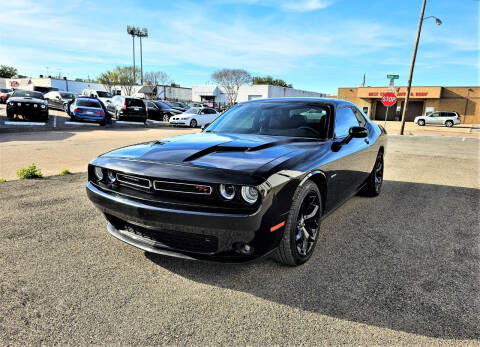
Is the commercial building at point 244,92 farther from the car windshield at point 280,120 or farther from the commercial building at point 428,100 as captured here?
the car windshield at point 280,120

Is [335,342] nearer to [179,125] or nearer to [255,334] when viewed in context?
[255,334]

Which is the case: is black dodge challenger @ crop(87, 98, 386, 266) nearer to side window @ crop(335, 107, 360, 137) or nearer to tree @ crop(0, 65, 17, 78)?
side window @ crop(335, 107, 360, 137)

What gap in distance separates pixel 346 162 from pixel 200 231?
2.07 m

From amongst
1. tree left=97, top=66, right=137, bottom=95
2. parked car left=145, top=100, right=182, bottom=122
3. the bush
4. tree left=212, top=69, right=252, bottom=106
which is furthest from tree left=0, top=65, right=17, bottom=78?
the bush

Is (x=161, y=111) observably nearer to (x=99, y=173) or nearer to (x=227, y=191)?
(x=99, y=173)

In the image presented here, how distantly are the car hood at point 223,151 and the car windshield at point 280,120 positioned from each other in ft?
0.82

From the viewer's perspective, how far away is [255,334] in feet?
6.74

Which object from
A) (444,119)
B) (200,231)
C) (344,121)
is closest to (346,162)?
(344,121)

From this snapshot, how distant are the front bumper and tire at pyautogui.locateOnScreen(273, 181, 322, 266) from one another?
7.8 inches

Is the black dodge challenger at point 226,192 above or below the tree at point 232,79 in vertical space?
below

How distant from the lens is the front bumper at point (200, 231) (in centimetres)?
221

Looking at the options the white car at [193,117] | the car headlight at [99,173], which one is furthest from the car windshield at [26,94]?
the car headlight at [99,173]

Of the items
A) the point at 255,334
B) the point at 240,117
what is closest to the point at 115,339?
the point at 255,334

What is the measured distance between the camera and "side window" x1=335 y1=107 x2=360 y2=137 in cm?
368
